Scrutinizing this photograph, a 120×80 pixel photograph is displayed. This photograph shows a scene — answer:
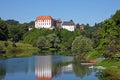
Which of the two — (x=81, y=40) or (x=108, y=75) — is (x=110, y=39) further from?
(x=81, y=40)

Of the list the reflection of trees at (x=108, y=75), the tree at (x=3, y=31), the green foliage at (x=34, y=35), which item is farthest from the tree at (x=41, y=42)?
the reflection of trees at (x=108, y=75)

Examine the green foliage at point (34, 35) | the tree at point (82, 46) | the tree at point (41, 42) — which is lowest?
the tree at point (82, 46)

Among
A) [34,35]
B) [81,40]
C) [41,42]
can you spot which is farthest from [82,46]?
[34,35]

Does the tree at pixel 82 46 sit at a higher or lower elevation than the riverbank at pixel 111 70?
higher

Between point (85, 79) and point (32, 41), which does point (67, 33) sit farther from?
point (85, 79)

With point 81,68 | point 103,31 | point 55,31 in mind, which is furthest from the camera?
point 55,31

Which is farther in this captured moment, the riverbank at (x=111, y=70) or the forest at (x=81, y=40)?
the forest at (x=81, y=40)

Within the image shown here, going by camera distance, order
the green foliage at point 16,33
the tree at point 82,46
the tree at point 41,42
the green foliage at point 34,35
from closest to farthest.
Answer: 1. the tree at point 82,46
2. the tree at point 41,42
3. the green foliage at point 34,35
4. the green foliage at point 16,33

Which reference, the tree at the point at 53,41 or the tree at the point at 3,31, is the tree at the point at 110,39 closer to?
the tree at the point at 3,31

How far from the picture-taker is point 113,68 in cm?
5650

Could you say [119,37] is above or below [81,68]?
above

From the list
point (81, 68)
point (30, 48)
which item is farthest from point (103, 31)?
point (30, 48)

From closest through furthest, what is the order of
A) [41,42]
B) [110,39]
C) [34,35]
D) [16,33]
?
1. [110,39]
2. [41,42]
3. [34,35]
4. [16,33]

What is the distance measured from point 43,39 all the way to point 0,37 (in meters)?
18.8
